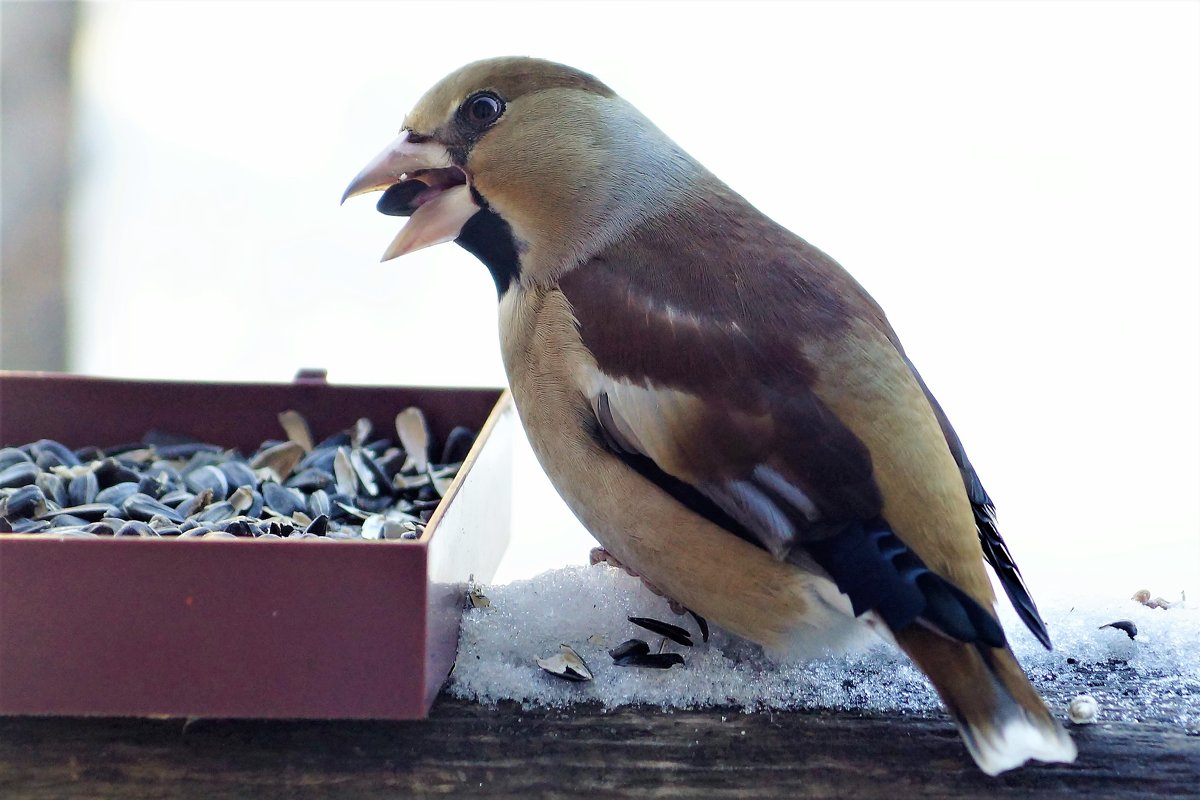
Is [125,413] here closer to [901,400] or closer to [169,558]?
[169,558]

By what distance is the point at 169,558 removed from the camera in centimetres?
115

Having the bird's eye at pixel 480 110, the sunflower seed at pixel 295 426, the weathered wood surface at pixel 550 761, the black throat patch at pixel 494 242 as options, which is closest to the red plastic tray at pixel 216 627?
the weathered wood surface at pixel 550 761

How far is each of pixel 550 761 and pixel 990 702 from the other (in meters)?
0.48

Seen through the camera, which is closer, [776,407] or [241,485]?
[776,407]

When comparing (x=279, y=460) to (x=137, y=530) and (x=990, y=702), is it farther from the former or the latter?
(x=990, y=702)

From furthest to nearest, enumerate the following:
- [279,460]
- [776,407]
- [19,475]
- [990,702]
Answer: [279,460]
[19,475]
[776,407]
[990,702]

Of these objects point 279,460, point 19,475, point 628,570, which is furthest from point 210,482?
point 628,570

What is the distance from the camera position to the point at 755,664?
1433 mm

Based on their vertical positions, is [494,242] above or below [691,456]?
above

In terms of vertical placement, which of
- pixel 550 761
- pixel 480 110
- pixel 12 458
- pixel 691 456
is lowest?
pixel 12 458

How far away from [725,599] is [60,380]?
1319 millimetres

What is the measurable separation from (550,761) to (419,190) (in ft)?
2.74

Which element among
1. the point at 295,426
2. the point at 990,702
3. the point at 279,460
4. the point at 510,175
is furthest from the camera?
the point at 295,426

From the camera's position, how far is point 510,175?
158cm
